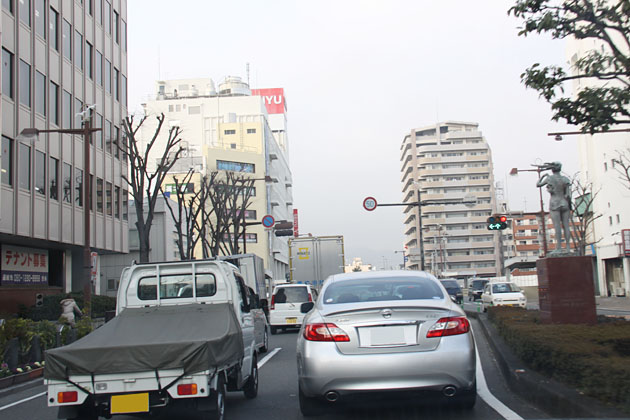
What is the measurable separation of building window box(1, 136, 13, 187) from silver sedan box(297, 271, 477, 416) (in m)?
22.0

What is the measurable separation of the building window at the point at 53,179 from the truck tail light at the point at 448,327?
2583 centimetres

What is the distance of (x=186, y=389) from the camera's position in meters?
6.02

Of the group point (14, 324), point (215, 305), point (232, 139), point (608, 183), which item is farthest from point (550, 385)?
point (232, 139)

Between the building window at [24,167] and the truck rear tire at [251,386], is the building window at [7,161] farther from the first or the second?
the truck rear tire at [251,386]

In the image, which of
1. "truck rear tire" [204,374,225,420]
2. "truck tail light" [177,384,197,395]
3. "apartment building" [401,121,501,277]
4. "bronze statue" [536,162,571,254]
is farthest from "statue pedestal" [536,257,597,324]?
"apartment building" [401,121,501,277]

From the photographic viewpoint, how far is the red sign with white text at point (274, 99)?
364 ft

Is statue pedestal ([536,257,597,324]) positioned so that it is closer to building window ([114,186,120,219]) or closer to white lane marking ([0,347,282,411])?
white lane marking ([0,347,282,411])

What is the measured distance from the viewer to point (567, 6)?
30.5ft

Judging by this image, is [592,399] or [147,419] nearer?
[592,399]

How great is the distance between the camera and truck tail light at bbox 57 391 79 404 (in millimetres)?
6035

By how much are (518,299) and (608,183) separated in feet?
83.7

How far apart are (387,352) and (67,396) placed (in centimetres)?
303

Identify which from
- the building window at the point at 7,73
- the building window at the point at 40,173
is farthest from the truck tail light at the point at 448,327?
the building window at the point at 40,173

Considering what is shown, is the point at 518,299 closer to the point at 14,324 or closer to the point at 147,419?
the point at 14,324
